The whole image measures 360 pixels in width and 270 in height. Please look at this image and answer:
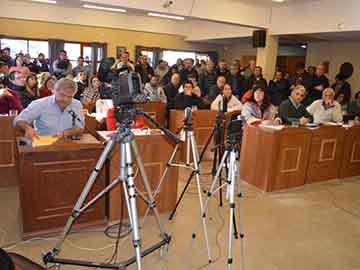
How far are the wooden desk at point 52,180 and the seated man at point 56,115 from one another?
262 mm

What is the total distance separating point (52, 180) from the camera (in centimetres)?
264

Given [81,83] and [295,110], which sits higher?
[81,83]

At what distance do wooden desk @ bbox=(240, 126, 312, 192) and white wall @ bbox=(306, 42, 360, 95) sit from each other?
18.2 feet

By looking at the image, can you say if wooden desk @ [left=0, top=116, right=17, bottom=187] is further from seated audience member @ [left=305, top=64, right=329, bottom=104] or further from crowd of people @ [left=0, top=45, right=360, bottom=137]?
seated audience member @ [left=305, top=64, right=329, bottom=104]

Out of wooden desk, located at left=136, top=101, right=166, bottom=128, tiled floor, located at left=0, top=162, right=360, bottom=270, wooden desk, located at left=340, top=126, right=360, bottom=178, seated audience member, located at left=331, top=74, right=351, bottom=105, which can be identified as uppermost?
seated audience member, located at left=331, top=74, right=351, bottom=105

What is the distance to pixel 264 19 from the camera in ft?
25.0

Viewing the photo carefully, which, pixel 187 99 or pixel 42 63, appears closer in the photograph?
pixel 187 99

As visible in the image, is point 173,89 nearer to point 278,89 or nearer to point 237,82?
point 237,82

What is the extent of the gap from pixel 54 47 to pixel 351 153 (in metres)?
8.76

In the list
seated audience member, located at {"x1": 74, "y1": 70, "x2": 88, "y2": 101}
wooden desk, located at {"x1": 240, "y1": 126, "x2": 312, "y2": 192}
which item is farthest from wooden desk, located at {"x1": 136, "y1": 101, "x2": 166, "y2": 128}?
wooden desk, located at {"x1": 240, "y1": 126, "x2": 312, "y2": 192}

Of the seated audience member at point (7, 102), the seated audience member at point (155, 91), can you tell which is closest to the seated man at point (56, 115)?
the seated audience member at point (7, 102)

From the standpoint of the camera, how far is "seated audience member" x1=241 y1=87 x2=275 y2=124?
4398mm

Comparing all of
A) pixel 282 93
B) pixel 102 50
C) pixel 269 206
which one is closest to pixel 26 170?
pixel 269 206

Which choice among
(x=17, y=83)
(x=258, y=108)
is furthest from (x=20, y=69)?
(x=258, y=108)
